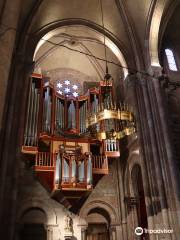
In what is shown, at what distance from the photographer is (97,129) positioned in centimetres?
1070

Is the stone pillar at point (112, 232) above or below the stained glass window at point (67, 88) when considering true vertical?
below

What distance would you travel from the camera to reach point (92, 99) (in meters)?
14.6

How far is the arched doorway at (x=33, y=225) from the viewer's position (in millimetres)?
12500

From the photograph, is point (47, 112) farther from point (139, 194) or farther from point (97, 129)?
point (139, 194)

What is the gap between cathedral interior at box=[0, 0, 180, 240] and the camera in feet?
32.3

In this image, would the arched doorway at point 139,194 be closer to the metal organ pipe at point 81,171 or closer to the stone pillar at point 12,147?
the metal organ pipe at point 81,171

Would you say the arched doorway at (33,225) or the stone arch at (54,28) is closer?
the stone arch at (54,28)

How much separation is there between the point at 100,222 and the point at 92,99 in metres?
6.40

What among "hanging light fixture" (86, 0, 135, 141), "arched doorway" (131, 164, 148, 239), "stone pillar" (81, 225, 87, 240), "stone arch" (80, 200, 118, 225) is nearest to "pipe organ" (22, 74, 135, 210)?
"hanging light fixture" (86, 0, 135, 141)

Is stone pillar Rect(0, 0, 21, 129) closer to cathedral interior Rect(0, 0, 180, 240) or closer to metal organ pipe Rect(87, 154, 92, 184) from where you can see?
cathedral interior Rect(0, 0, 180, 240)

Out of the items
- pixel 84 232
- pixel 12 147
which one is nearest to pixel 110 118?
pixel 12 147

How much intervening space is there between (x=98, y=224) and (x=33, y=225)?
10.8 ft

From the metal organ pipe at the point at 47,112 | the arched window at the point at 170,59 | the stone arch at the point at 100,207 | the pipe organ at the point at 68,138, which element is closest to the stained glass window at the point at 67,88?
the pipe organ at the point at 68,138

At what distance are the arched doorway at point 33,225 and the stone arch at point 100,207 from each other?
1.86m
